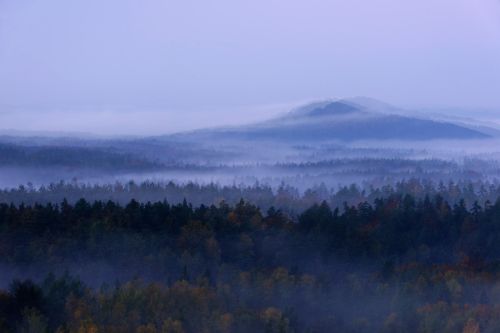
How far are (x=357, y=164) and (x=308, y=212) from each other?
7836cm

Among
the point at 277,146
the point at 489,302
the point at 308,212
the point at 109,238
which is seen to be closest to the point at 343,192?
the point at 308,212

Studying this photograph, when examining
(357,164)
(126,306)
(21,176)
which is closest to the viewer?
(126,306)

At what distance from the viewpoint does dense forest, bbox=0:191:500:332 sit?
2305 centimetres

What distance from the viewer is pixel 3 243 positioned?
1318 inches

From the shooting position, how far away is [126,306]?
921 inches

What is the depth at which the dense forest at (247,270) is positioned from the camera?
2305 centimetres

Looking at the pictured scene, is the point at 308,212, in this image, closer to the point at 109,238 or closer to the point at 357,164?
the point at 109,238

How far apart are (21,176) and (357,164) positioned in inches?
1906

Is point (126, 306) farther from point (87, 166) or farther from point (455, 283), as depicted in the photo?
point (87, 166)

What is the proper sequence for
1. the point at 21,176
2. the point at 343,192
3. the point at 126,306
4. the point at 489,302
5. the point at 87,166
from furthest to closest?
the point at 87,166, the point at 21,176, the point at 343,192, the point at 489,302, the point at 126,306

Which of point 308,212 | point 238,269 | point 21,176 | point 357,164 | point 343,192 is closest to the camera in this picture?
point 238,269

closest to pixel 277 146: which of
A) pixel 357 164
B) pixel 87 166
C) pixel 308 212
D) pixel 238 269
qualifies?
pixel 357 164

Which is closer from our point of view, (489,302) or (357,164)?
(489,302)

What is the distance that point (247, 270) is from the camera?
31750mm
